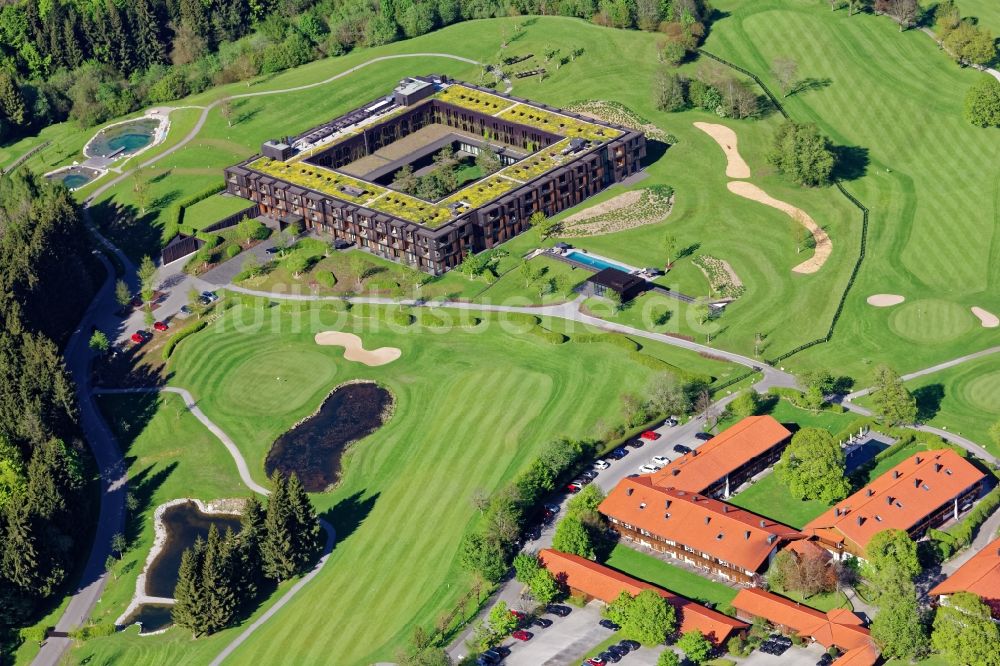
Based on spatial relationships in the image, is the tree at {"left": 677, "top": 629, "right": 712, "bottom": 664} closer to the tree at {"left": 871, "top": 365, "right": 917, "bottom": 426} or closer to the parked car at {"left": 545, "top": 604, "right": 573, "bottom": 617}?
the parked car at {"left": 545, "top": 604, "right": 573, "bottom": 617}

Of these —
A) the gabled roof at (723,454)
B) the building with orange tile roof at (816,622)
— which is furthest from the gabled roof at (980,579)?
the gabled roof at (723,454)

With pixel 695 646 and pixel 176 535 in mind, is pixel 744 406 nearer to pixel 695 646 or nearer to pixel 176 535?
pixel 695 646

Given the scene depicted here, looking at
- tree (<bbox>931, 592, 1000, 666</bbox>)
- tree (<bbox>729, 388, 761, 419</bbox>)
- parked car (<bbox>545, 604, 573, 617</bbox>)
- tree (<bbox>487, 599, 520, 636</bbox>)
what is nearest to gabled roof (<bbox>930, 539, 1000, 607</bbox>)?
tree (<bbox>931, 592, 1000, 666</bbox>)

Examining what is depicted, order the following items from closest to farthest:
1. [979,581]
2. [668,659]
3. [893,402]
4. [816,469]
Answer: [668,659], [979,581], [816,469], [893,402]

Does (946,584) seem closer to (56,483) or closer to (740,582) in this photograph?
(740,582)

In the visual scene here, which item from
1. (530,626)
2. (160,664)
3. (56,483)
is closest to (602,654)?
(530,626)

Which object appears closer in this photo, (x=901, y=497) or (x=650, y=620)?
(x=650, y=620)

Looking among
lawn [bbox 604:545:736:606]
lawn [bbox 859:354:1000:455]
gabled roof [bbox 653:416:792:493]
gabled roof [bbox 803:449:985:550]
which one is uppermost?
gabled roof [bbox 653:416:792:493]

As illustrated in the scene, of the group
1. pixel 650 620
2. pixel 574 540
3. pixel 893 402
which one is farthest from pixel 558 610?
pixel 893 402
